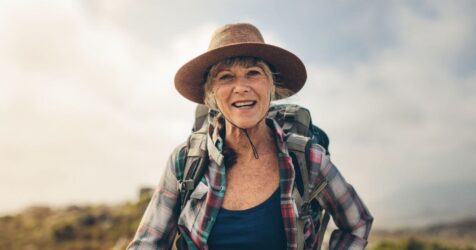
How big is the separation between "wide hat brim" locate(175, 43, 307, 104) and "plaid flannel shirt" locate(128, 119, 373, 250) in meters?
0.58

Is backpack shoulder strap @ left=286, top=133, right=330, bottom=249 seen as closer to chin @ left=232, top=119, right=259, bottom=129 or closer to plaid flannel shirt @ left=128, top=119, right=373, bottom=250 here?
plaid flannel shirt @ left=128, top=119, right=373, bottom=250

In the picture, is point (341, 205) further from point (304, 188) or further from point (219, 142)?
point (219, 142)

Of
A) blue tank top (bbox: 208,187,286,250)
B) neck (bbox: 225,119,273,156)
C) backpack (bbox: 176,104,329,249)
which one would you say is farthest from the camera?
neck (bbox: 225,119,273,156)

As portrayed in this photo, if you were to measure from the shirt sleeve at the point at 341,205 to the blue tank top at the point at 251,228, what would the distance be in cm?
Answer: 38

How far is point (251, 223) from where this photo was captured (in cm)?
282

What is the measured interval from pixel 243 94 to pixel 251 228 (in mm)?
929

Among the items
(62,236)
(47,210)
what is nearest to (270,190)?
(62,236)

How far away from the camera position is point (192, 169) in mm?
3012

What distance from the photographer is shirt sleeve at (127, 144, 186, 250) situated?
298 cm

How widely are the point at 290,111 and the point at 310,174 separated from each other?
0.65 meters

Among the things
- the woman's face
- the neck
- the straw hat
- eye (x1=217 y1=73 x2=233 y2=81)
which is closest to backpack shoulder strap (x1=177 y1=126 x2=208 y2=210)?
the neck

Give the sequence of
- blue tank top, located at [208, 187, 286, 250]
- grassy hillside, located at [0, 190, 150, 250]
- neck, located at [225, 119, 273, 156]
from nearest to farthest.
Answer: blue tank top, located at [208, 187, 286, 250] → neck, located at [225, 119, 273, 156] → grassy hillside, located at [0, 190, 150, 250]

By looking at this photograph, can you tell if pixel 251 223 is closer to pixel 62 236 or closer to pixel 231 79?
pixel 231 79

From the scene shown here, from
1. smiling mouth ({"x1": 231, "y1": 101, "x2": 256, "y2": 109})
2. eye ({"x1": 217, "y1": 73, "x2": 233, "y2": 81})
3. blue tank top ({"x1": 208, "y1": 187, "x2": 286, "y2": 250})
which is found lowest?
blue tank top ({"x1": 208, "y1": 187, "x2": 286, "y2": 250})
